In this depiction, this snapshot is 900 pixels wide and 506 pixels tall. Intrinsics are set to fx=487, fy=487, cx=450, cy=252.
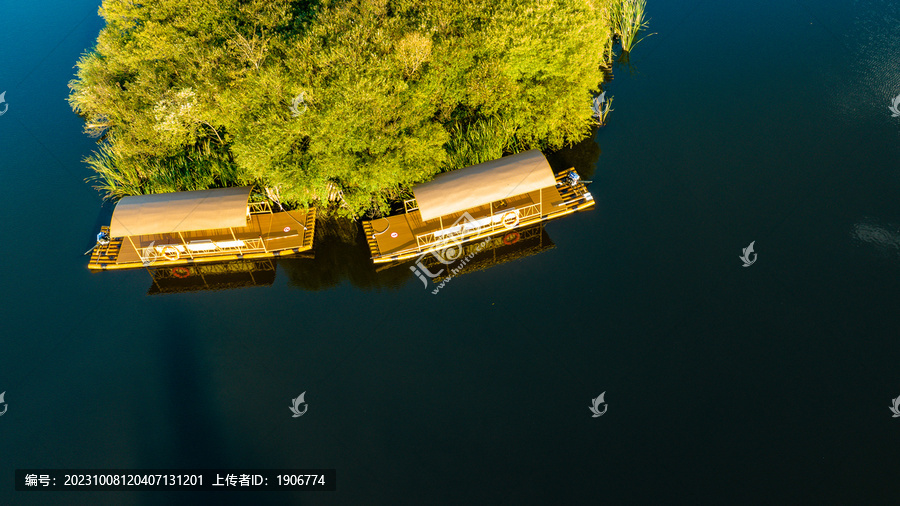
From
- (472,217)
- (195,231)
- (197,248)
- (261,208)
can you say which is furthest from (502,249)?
(195,231)

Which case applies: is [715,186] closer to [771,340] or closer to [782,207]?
[782,207]

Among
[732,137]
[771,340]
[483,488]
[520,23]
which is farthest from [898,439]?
[520,23]

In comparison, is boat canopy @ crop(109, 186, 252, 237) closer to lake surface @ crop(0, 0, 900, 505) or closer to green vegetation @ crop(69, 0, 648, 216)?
green vegetation @ crop(69, 0, 648, 216)

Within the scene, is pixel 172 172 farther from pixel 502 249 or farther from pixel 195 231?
pixel 502 249

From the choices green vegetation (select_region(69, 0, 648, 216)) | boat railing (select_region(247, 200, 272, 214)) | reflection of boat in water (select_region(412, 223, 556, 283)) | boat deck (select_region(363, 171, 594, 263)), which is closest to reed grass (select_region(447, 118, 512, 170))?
green vegetation (select_region(69, 0, 648, 216))

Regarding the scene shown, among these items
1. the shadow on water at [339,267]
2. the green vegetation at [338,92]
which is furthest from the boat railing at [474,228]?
the green vegetation at [338,92]

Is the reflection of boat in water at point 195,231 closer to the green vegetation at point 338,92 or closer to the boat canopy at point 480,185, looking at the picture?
the green vegetation at point 338,92
